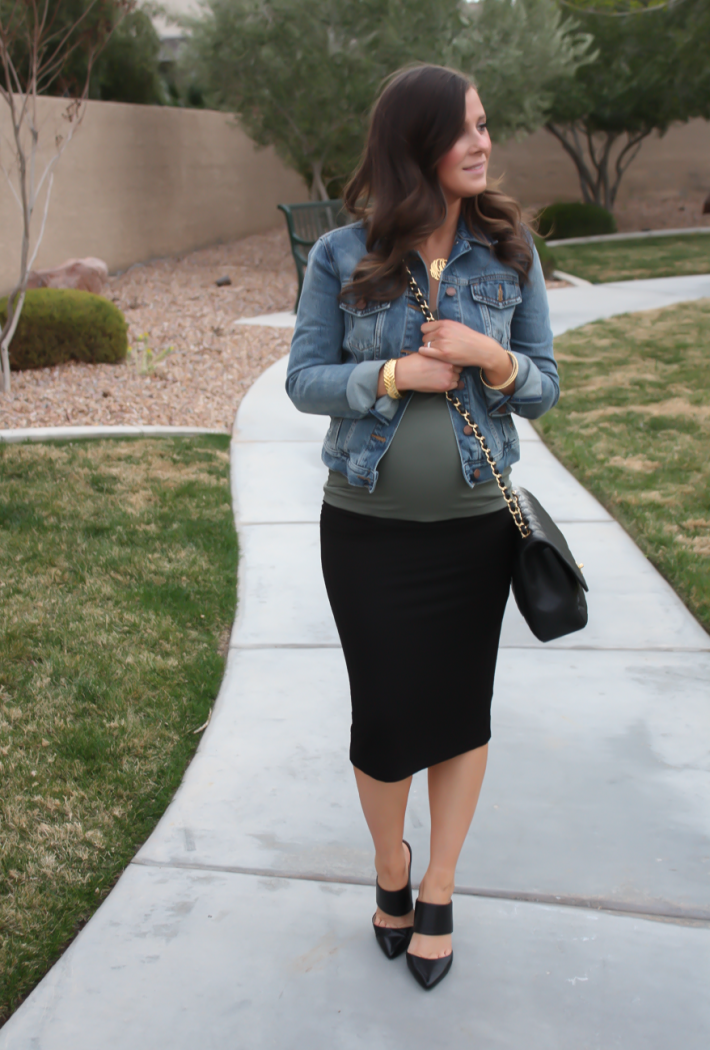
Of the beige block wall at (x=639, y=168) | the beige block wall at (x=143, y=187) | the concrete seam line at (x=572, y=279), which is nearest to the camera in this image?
the beige block wall at (x=143, y=187)

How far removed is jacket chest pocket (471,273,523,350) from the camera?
1949 mm

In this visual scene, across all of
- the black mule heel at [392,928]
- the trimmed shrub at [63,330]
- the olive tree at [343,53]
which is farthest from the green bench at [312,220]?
the black mule heel at [392,928]

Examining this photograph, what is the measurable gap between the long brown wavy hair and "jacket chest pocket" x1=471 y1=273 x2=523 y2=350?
162mm

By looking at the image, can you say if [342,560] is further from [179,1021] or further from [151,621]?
[151,621]

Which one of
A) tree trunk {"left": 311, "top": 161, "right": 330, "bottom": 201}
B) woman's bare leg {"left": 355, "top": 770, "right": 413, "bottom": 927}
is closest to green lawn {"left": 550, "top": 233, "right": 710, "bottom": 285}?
tree trunk {"left": 311, "top": 161, "right": 330, "bottom": 201}

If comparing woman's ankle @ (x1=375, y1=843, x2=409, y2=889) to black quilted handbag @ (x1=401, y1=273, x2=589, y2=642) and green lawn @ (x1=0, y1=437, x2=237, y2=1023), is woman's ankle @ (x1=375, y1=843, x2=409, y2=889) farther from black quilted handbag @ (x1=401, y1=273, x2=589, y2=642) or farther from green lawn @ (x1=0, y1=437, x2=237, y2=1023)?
green lawn @ (x1=0, y1=437, x2=237, y2=1023)

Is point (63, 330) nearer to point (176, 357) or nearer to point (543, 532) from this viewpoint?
point (176, 357)

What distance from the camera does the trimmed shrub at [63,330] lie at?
7.70 metres

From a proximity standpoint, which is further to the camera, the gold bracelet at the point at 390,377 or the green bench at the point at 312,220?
the green bench at the point at 312,220

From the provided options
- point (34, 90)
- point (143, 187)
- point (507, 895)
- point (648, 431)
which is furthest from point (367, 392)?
point (143, 187)

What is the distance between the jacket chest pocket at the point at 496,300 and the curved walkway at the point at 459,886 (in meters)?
1.35

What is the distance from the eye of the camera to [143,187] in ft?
43.6

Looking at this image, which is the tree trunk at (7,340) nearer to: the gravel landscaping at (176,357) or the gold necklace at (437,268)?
the gravel landscaping at (176,357)

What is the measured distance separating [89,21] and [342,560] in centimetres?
1235
